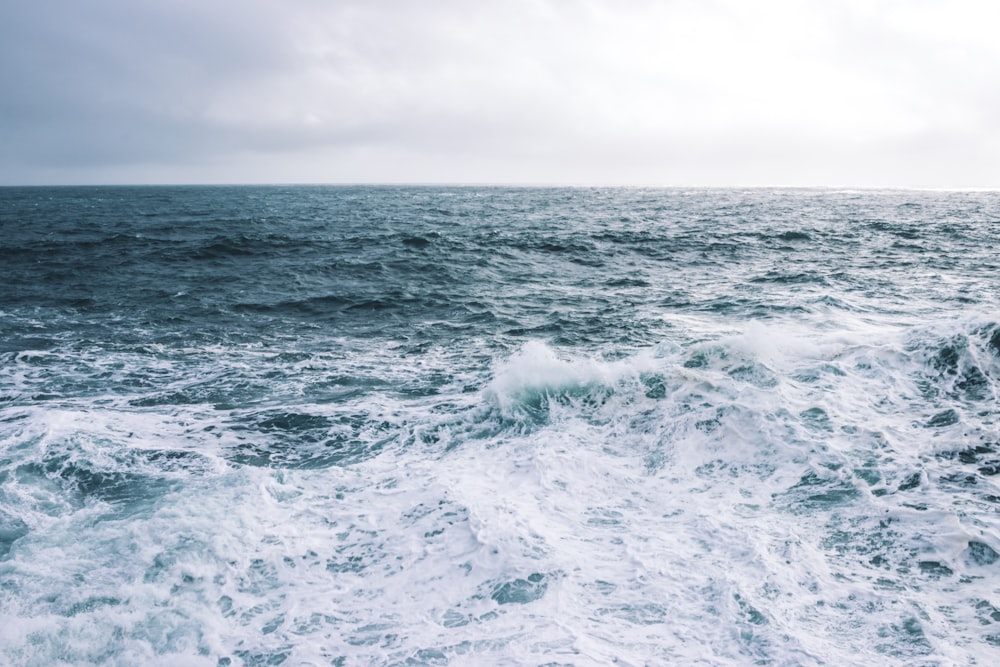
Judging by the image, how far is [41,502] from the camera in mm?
5898

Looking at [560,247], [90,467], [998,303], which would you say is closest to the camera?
[90,467]

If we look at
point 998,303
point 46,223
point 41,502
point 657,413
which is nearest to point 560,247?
point 998,303

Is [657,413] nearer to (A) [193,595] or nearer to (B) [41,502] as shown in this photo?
(A) [193,595]

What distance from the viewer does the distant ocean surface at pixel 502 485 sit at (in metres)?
4.33

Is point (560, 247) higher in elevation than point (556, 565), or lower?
higher

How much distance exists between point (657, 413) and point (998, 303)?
12145 millimetres

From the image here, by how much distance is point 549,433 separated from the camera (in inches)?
301

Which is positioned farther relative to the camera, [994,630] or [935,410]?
[935,410]

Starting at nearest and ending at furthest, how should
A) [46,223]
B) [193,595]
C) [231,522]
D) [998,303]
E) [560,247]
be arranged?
[193,595] < [231,522] < [998,303] < [560,247] < [46,223]

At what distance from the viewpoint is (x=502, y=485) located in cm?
641

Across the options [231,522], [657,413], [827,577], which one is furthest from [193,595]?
[657,413]

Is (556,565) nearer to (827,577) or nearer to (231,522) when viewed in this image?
(827,577)

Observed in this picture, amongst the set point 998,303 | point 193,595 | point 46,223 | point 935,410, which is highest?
point 46,223

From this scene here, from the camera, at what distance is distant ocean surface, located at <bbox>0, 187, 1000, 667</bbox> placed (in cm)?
433
